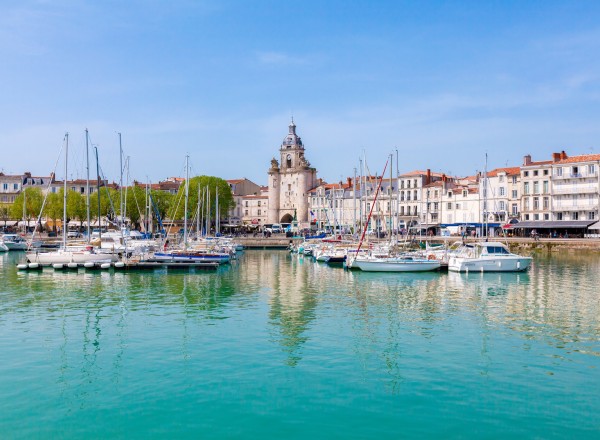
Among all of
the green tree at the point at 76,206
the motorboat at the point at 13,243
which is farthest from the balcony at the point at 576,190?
the green tree at the point at 76,206

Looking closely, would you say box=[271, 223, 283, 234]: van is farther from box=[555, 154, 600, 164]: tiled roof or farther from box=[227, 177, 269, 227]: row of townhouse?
box=[555, 154, 600, 164]: tiled roof

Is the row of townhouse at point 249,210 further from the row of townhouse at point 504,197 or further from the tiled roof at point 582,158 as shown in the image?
the tiled roof at point 582,158

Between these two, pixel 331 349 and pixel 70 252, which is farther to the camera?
pixel 70 252

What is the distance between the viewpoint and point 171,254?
153ft

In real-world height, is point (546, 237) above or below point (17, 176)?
below

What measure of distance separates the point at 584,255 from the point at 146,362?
5794 cm

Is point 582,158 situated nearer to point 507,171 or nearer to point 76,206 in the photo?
point 507,171

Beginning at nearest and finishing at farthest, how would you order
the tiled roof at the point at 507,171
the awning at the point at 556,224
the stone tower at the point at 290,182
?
the awning at the point at 556,224 < the tiled roof at the point at 507,171 < the stone tower at the point at 290,182

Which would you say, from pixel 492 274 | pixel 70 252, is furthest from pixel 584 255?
pixel 70 252

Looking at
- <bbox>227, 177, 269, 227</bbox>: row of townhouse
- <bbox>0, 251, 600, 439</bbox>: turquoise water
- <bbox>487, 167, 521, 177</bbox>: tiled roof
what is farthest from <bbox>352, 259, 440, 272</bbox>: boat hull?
<bbox>227, 177, 269, 227</bbox>: row of townhouse

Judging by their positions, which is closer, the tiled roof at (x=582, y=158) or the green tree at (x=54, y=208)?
the tiled roof at (x=582, y=158)

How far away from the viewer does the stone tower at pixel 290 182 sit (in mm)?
114750

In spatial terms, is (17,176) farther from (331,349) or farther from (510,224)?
(331,349)

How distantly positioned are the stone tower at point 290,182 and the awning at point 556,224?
4392 centimetres
